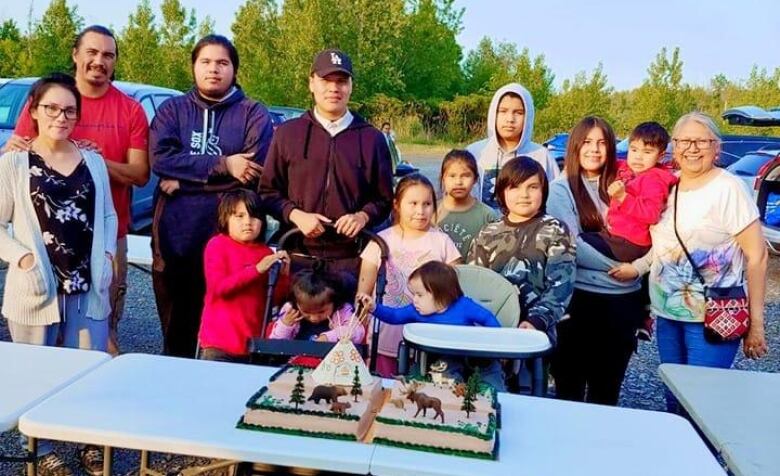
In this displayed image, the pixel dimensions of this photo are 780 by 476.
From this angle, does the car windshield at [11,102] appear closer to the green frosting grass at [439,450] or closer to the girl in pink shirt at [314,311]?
the girl in pink shirt at [314,311]

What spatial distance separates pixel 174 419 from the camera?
2.15 meters

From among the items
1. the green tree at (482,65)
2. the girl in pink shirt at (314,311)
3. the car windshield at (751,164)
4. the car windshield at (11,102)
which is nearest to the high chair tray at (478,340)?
the girl in pink shirt at (314,311)

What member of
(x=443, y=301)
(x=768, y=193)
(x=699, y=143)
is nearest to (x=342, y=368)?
(x=443, y=301)

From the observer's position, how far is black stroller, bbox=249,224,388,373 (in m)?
2.97

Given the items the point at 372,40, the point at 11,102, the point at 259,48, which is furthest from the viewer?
the point at 372,40

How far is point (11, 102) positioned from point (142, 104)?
5.74ft

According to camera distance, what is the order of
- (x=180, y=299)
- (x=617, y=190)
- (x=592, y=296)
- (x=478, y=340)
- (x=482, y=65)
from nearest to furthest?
(x=478, y=340), (x=592, y=296), (x=617, y=190), (x=180, y=299), (x=482, y=65)

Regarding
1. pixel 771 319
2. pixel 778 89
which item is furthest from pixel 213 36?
pixel 778 89

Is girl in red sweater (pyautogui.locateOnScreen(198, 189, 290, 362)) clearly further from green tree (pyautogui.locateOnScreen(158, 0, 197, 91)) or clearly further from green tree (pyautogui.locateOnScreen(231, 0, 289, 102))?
green tree (pyautogui.locateOnScreen(231, 0, 289, 102))

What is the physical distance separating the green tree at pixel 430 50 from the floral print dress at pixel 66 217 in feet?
105

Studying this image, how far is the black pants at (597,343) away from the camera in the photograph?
3588 millimetres

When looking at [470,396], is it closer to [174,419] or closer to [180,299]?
[174,419]

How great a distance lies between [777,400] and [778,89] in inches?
909

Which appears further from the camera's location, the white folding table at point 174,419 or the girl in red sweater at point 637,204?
the girl in red sweater at point 637,204
